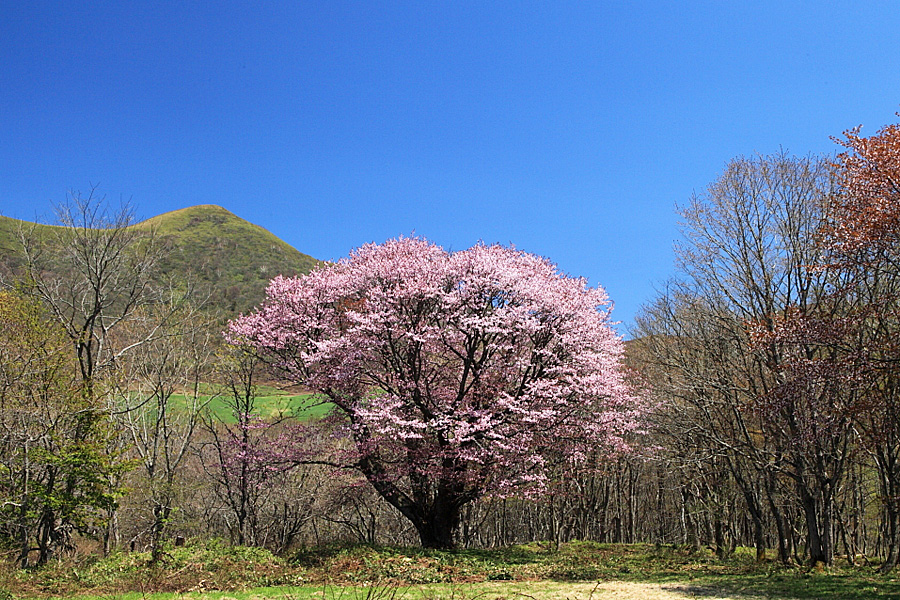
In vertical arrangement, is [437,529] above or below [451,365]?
below

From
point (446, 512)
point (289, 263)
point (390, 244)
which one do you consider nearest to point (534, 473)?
point (446, 512)

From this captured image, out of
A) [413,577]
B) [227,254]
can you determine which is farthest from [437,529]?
[227,254]

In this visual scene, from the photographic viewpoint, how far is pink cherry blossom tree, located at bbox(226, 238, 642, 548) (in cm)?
1683

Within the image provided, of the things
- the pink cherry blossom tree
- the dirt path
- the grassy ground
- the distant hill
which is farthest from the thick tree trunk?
the distant hill

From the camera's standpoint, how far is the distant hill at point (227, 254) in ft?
183

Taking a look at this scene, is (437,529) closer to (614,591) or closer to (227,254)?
(614,591)

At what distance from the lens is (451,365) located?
18.9 metres

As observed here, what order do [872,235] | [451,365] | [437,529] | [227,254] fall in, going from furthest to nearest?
1. [227,254]
2. [451,365]
3. [437,529]
4. [872,235]

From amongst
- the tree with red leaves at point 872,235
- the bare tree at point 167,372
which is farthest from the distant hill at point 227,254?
the tree with red leaves at point 872,235

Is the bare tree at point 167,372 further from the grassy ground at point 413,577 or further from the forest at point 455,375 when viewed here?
the grassy ground at point 413,577

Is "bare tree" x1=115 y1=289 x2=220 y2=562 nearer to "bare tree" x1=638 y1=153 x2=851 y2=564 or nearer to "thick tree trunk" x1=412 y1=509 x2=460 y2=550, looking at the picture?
"thick tree trunk" x1=412 y1=509 x2=460 y2=550

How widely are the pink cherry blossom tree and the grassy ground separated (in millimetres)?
→ 2389

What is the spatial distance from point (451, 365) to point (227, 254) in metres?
97.5

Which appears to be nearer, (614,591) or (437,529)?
(614,591)
